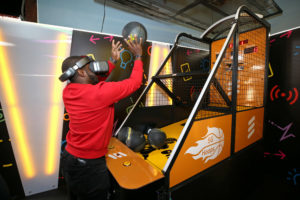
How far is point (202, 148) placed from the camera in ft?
4.25

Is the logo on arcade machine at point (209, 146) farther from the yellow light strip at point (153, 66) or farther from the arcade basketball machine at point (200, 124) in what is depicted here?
the yellow light strip at point (153, 66)

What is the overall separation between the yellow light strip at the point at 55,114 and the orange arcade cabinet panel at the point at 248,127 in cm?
229

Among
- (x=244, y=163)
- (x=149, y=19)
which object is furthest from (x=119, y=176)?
(x=149, y=19)

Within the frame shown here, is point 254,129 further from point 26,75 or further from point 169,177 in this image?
point 26,75

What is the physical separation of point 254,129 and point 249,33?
1.51 m

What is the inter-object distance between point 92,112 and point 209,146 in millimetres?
1086

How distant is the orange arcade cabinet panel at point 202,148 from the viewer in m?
1.16

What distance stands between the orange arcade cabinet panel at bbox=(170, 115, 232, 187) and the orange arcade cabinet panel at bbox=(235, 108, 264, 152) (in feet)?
0.68

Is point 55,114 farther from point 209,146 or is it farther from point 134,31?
point 209,146

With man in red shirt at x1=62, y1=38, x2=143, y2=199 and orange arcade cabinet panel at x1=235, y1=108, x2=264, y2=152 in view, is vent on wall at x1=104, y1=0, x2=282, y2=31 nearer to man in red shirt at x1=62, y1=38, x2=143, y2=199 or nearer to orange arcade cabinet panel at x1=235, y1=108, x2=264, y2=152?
man in red shirt at x1=62, y1=38, x2=143, y2=199

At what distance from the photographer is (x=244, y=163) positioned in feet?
5.93

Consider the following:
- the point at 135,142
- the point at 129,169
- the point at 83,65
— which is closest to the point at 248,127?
the point at 135,142

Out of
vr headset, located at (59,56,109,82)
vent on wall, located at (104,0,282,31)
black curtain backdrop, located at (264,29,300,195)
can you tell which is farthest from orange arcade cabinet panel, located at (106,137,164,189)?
vent on wall, located at (104,0,282,31)

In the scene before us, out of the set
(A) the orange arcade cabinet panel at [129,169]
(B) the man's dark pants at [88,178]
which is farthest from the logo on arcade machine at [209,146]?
(B) the man's dark pants at [88,178]
